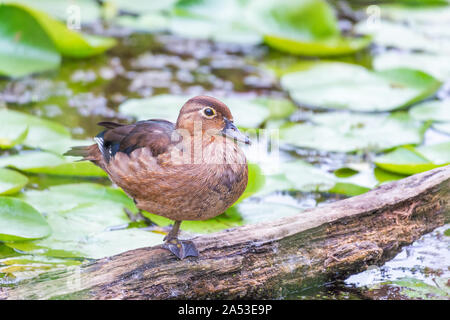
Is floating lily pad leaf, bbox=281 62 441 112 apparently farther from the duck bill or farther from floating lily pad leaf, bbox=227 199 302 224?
the duck bill

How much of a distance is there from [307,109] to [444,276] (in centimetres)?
259

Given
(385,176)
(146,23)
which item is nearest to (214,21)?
(146,23)

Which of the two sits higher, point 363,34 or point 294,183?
point 363,34

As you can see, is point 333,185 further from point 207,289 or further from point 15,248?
point 15,248

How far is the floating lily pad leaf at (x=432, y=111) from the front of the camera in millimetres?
5242

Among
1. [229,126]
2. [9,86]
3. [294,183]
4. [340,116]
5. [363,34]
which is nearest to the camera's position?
[229,126]

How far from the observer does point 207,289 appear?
3.21m

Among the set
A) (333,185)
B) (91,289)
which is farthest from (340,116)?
(91,289)

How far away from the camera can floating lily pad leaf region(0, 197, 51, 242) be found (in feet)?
12.0

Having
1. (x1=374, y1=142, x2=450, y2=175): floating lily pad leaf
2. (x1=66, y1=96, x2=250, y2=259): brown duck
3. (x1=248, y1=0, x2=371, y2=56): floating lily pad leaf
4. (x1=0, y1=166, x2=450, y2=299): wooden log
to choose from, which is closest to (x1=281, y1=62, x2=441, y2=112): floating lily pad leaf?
(x1=248, y1=0, x2=371, y2=56): floating lily pad leaf

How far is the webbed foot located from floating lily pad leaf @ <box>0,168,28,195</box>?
1.22 meters

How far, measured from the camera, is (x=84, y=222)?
396 cm

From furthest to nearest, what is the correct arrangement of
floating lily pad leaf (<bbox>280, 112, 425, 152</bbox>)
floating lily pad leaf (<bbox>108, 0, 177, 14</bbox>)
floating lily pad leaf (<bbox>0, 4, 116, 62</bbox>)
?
1. floating lily pad leaf (<bbox>108, 0, 177, 14</bbox>)
2. floating lily pad leaf (<bbox>0, 4, 116, 62</bbox>)
3. floating lily pad leaf (<bbox>280, 112, 425, 152</bbox>)

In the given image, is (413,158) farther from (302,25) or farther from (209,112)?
(302,25)
